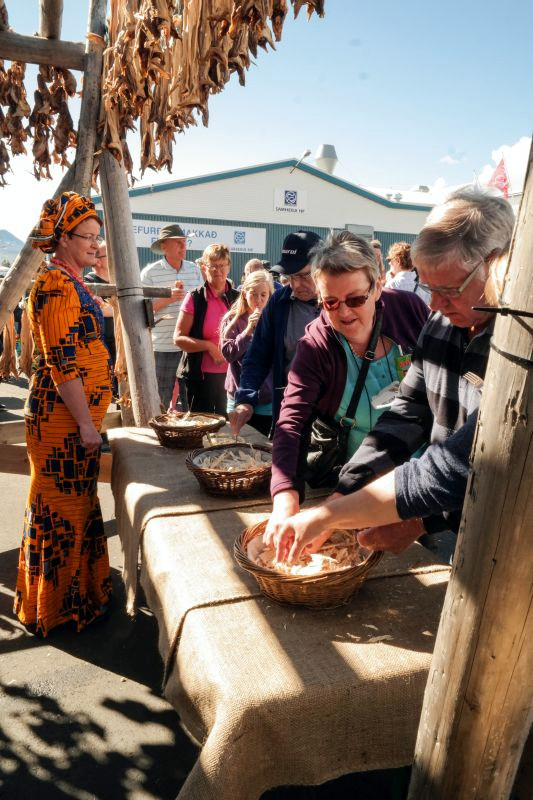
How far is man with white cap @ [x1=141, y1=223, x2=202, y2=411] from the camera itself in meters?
5.01

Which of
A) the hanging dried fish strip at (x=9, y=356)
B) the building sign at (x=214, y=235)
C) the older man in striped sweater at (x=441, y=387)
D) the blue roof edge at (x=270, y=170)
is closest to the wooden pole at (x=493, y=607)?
the older man in striped sweater at (x=441, y=387)

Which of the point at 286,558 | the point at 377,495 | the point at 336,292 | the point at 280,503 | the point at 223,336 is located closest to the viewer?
the point at 377,495

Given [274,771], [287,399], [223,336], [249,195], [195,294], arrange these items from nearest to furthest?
[274,771]
[287,399]
[223,336]
[195,294]
[249,195]

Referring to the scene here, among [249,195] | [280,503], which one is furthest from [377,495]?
[249,195]

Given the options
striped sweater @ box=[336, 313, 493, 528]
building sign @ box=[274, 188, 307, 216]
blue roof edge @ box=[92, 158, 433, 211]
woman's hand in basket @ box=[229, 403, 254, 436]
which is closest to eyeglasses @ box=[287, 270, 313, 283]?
woman's hand in basket @ box=[229, 403, 254, 436]

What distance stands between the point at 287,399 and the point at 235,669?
3.58 feet

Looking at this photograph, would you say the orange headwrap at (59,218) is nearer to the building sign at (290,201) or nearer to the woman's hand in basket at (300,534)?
the woman's hand in basket at (300,534)

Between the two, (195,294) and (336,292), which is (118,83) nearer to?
(195,294)

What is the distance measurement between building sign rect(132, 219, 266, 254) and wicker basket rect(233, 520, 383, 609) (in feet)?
66.5

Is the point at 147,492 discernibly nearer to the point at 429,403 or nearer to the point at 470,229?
the point at 429,403

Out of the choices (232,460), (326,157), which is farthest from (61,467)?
(326,157)

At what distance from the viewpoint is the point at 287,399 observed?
2.12 m

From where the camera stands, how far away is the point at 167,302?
5.04 meters

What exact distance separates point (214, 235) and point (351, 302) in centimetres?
2097
